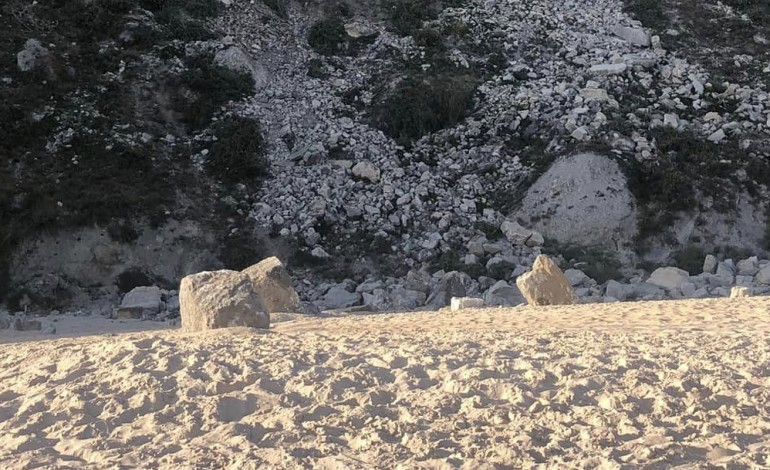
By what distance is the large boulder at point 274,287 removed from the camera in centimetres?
1249

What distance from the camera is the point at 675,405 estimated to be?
584cm

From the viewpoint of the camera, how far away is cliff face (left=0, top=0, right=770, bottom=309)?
16172 millimetres

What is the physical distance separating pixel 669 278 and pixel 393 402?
388 inches

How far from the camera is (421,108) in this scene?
19.8m

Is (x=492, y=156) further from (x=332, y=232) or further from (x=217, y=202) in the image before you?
(x=217, y=202)

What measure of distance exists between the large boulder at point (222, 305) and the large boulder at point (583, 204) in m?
8.62

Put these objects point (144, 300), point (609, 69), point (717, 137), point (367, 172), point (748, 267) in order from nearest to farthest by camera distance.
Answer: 1. point (144, 300)
2. point (748, 267)
3. point (367, 172)
4. point (717, 137)
5. point (609, 69)

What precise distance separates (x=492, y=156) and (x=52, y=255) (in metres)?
9.62

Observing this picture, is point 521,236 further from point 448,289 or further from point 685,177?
point 685,177

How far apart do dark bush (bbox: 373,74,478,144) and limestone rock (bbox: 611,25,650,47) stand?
15.8ft

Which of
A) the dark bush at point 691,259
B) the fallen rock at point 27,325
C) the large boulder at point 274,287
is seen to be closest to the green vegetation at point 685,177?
the dark bush at point 691,259

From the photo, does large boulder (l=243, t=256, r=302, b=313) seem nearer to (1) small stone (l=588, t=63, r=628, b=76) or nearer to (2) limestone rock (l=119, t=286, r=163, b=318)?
(2) limestone rock (l=119, t=286, r=163, b=318)

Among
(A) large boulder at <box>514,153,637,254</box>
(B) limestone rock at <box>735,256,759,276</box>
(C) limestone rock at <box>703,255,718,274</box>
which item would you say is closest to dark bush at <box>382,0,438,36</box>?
(A) large boulder at <box>514,153,637,254</box>

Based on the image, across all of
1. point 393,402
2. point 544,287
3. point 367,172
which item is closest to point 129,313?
point 367,172
